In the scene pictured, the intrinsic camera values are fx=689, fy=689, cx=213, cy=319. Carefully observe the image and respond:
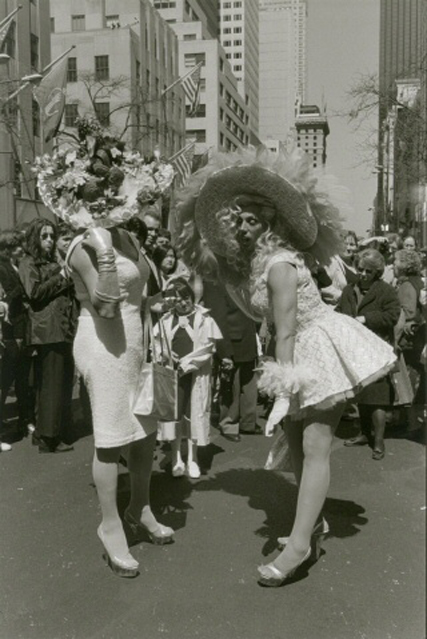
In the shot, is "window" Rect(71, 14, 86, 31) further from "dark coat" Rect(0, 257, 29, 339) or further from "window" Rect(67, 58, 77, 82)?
"dark coat" Rect(0, 257, 29, 339)

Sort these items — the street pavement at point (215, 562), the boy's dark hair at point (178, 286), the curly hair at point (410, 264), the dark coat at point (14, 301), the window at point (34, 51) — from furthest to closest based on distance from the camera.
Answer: the window at point (34, 51) → the curly hair at point (410, 264) → the dark coat at point (14, 301) → the boy's dark hair at point (178, 286) → the street pavement at point (215, 562)

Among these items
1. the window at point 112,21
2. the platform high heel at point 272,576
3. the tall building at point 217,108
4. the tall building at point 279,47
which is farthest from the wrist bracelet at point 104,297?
the tall building at point 217,108

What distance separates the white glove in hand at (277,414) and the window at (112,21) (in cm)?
1675

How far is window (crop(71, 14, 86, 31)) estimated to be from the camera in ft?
59.0

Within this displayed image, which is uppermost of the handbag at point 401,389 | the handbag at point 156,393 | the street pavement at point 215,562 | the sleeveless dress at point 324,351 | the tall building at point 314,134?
the tall building at point 314,134

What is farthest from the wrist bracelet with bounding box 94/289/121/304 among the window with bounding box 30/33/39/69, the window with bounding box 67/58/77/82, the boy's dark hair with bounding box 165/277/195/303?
the window with bounding box 67/58/77/82

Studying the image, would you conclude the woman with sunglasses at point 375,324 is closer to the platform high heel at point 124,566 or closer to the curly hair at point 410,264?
the curly hair at point 410,264

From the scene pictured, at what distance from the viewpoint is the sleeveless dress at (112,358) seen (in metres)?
3.11

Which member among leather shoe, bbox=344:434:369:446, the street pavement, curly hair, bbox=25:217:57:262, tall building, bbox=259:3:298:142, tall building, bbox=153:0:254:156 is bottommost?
leather shoe, bbox=344:434:369:446

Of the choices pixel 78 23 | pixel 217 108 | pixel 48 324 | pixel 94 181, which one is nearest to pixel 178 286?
pixel 48 324

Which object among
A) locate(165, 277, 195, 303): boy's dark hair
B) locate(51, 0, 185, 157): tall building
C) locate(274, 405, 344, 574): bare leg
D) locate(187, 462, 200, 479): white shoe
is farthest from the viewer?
locate(51, 0, 185, 157): tall building

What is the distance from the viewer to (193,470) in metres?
4.82

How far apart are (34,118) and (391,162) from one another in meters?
15.1

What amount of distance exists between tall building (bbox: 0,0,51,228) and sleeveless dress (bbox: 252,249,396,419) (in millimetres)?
16117
